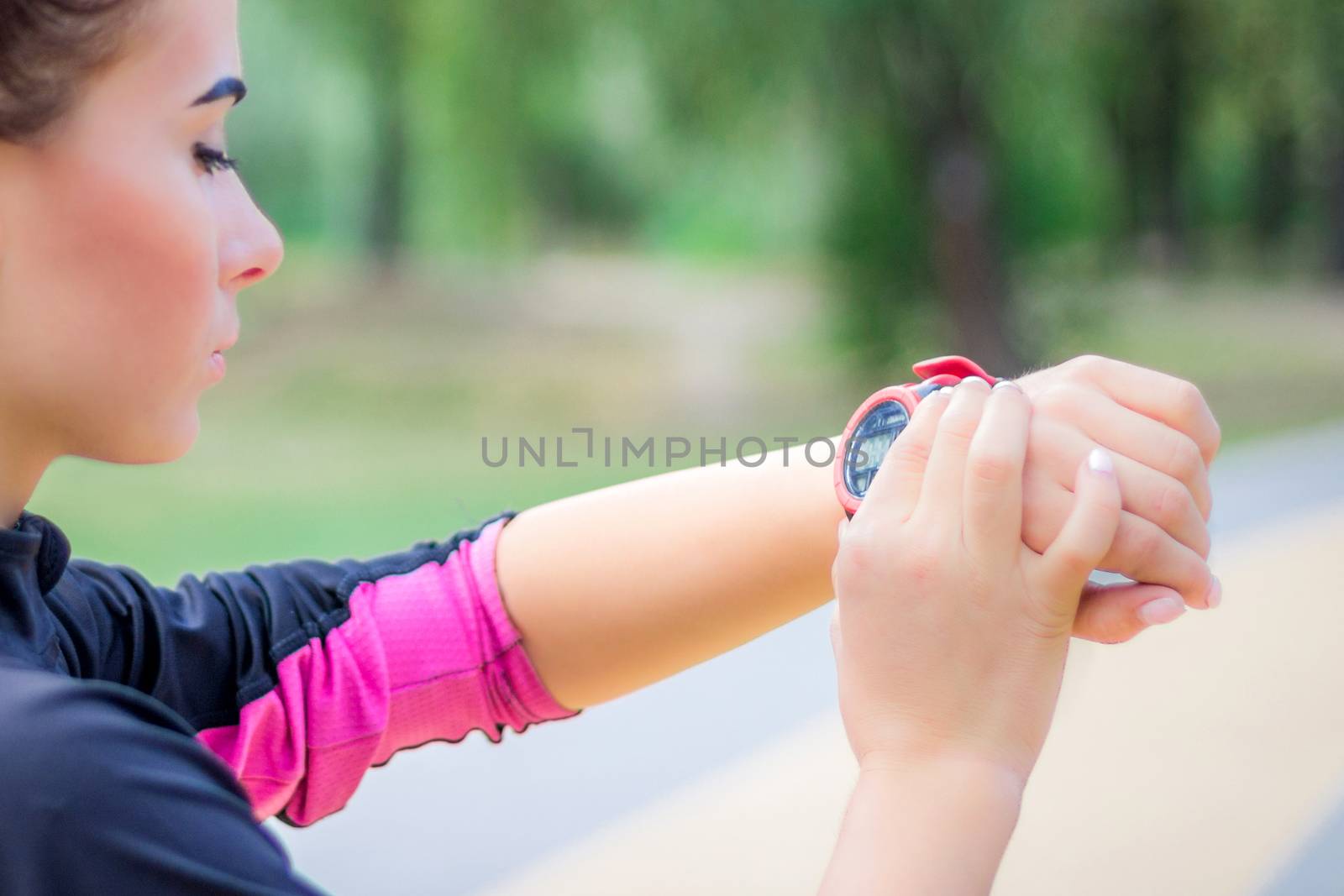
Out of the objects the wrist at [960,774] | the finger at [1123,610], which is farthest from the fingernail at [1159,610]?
the wrist at [960,774]

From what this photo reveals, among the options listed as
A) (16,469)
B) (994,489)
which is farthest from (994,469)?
(16,469)

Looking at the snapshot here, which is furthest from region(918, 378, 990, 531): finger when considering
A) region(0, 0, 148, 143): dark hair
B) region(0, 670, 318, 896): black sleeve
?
region(0, 0, 148, 143): dark hair

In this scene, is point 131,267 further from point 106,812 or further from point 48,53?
point 106,812

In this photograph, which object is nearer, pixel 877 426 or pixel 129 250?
pixel 129 250

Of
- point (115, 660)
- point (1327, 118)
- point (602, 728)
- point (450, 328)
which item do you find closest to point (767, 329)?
point (450, 328)

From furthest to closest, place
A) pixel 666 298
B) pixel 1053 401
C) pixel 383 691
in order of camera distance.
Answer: pixel 666 298, pixel 383 691, pixel 1053 401

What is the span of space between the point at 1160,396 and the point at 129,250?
0.48 meters

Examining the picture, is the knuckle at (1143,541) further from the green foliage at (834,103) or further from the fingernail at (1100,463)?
the green foliage at (834,103)

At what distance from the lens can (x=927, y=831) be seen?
52 cm

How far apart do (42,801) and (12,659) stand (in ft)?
0.37

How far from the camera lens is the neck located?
2.07 ft

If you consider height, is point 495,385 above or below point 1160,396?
below

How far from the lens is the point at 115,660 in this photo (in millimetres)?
715

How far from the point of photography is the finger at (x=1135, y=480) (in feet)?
2.00
